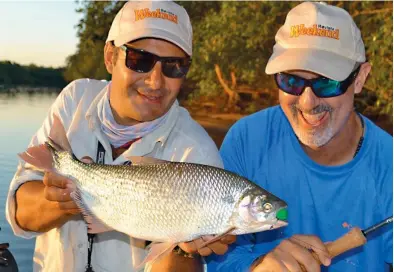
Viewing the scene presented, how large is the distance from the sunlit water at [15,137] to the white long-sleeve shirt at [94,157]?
2.96ft

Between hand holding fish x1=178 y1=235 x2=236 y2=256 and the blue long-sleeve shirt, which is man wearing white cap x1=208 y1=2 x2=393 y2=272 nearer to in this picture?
the blue long-sleeve shirt

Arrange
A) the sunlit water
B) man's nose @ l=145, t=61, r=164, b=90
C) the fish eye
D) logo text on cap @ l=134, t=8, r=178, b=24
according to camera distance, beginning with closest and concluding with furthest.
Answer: the fish eye, man's nose @ l=145, t=61, r=164, b=90, logo text on cap @ l=134, t=8, r=178, b=24, the sunlit water

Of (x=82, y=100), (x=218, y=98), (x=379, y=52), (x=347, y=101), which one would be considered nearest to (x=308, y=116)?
(x=347, y=101)

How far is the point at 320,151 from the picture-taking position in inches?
131

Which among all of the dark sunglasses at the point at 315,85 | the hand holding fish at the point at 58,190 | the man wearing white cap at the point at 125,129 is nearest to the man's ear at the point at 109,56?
the man wearing white cap at the point at 125,129

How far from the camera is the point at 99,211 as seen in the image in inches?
105

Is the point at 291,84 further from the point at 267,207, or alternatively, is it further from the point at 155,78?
the point at 267,207

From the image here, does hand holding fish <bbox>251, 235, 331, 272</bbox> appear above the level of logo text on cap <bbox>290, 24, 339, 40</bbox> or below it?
below

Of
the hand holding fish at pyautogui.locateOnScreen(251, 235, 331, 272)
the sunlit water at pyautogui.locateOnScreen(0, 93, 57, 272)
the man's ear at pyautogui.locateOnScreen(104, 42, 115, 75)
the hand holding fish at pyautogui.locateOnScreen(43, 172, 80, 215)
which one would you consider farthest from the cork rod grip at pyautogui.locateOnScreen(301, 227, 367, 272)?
the sunlit water at pyautogui.locateOnScreen(0, 93, 57, 272)

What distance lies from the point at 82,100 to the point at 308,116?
1.29 metres

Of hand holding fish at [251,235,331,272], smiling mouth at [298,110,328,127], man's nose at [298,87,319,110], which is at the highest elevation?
man's nose at [298,87,319,110]

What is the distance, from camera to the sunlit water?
31.3ft

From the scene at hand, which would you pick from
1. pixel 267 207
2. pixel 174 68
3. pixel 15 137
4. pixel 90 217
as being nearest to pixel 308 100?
pixel 174 68

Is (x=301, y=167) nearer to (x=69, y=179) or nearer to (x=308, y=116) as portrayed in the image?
(x=308, y=116)
